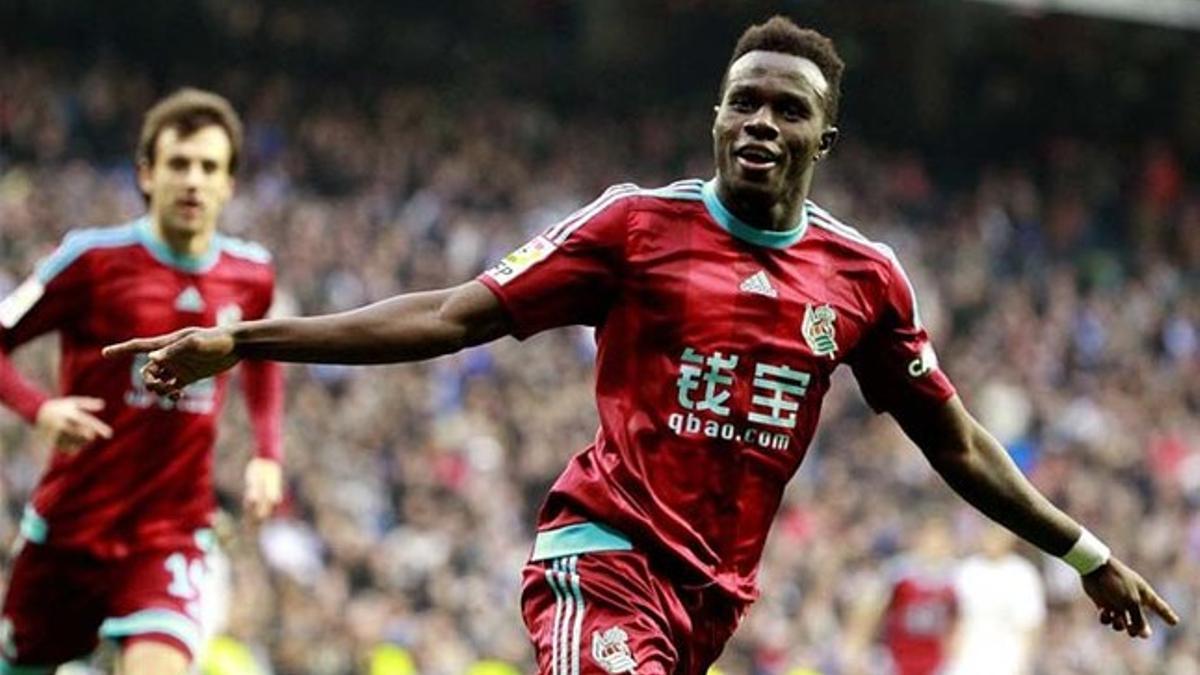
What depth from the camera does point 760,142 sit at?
5633 mm

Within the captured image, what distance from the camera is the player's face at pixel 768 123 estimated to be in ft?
18.5

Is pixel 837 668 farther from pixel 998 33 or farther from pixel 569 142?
pixel 998 33

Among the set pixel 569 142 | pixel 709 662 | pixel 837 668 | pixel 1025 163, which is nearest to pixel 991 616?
pixel 837 668

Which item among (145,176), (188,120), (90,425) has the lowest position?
(90,425)

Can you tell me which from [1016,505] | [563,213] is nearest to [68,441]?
[1016,505]

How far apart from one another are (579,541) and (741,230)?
2.71 feet

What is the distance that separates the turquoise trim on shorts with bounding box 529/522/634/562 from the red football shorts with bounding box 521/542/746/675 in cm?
1

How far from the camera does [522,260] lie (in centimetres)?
566

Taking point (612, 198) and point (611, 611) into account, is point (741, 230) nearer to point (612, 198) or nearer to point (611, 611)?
point (612, 198)

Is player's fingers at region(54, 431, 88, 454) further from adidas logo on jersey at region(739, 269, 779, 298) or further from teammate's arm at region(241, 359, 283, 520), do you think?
adidas logo on jersey at region(739, 269, 779, 298)

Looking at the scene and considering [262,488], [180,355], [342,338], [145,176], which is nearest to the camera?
[180,355]

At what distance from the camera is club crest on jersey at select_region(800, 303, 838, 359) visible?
18.9 ft

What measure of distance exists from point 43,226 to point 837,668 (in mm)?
7239

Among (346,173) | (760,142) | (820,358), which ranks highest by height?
(346,173)
